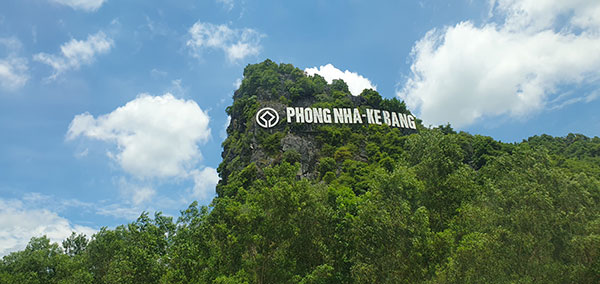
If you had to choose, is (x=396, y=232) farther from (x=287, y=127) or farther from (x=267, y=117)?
(x=267, y=117)

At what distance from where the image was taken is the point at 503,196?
80.2 ft

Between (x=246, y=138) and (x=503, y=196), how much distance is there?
2598 inches

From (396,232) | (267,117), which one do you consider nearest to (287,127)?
(267,117)

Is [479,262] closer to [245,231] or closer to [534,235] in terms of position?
[534,235]

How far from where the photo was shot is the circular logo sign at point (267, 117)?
85.9 meters

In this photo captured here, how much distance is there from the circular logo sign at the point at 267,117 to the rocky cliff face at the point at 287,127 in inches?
39.8

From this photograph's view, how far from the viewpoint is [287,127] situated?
8519 centimetres

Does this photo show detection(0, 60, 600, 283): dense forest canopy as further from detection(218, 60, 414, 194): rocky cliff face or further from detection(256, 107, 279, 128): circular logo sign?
detection(256, 107, 279, 128): circular logo sign

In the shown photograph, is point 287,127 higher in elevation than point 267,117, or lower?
lower

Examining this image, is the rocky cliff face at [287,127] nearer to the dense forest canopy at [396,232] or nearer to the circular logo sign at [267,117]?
the circular logo sign at [267,117]

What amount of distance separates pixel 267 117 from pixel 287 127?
537cm

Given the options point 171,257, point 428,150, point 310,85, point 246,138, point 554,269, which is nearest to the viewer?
point 554,269

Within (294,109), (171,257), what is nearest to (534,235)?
(171,257)

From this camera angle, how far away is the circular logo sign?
85938mm
